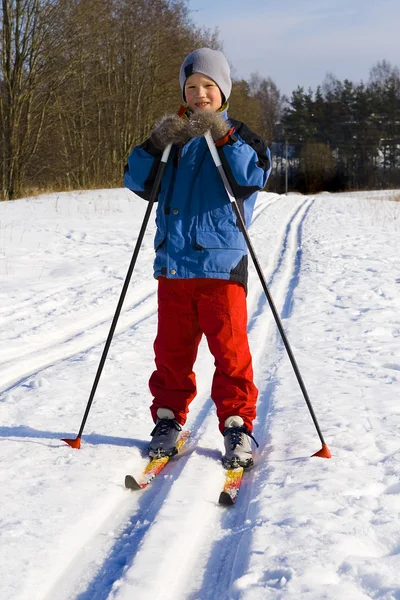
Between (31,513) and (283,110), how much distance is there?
73.4 meters

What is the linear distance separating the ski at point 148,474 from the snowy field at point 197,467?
38 mm

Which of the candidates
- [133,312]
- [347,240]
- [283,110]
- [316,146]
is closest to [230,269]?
[133,312]

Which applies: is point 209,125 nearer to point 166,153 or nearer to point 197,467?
point 166,153

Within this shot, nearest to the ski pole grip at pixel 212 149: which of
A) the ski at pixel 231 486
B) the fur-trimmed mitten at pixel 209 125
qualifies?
the fur-trimmed mitten at pixel 209 125

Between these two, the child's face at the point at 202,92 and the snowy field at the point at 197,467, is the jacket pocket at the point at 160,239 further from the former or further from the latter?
the snowy field at the point at 197,467

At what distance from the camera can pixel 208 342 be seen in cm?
305

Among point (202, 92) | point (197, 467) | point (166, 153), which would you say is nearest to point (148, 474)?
point (197, 467)

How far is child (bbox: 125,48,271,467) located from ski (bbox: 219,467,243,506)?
0.05m

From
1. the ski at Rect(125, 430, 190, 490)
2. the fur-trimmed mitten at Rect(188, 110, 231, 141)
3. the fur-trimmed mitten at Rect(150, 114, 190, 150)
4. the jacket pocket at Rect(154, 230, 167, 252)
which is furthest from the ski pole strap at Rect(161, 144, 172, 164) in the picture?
the ski at Rect(125, 430, 190, 490)

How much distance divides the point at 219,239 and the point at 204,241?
7cm

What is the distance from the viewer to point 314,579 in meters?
1.91

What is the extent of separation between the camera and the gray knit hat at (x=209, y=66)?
2938mm

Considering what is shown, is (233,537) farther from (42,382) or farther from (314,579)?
(42,382)

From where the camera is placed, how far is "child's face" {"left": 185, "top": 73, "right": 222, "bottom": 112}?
2.98m
